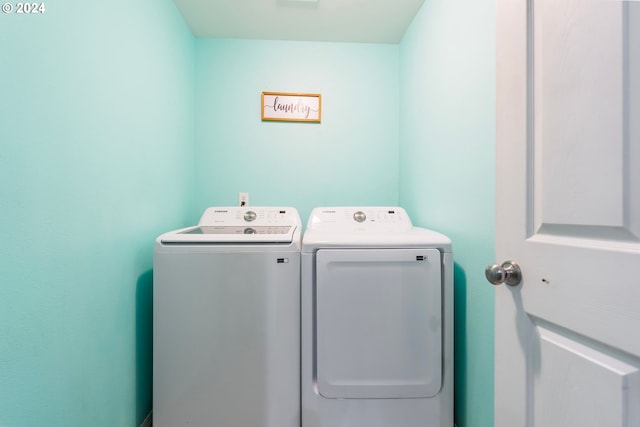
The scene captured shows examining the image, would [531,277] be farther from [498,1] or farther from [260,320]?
[260,320]

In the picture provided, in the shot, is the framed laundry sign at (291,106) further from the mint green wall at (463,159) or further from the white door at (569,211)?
the white door at (569,211)

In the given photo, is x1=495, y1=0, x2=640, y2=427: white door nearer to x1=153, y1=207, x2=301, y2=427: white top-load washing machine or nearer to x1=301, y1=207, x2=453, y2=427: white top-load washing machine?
x1=301, y1=207, x2=453, y2=427: white top-load washing machine

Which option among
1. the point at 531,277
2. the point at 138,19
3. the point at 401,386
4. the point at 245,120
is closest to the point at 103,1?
the point at 138,19

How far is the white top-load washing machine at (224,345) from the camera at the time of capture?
129cm

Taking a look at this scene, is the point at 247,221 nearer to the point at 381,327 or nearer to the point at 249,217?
the point at 249,217

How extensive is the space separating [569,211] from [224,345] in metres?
1.30

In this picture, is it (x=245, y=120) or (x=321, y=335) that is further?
(x=245, y=120)

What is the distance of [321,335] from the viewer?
129 cm

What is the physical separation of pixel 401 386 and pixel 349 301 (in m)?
0.43

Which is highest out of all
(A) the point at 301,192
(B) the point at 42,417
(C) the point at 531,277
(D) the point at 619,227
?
(A) the point at 301,192

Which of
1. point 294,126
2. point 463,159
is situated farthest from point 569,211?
point 294,126

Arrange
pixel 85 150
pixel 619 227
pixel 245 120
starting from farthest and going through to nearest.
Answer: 1. pixel 245 120
2. pixel 85 150
3. pixel 619 227

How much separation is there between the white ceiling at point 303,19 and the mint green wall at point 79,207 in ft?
1.13

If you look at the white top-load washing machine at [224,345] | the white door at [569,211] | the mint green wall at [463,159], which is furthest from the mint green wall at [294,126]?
the white door at [569,211]
